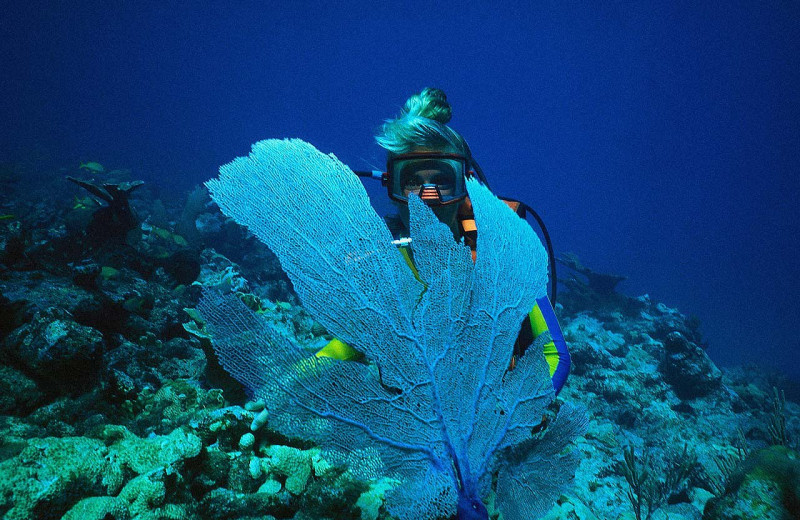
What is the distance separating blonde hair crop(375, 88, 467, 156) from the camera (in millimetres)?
2445

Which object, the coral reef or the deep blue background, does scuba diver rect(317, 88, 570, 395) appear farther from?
the deep blue background

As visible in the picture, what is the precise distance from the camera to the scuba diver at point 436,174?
2314mm

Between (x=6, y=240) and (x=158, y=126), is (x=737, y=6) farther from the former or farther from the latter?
(x=158, y=126)

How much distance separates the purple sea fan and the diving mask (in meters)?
0.72

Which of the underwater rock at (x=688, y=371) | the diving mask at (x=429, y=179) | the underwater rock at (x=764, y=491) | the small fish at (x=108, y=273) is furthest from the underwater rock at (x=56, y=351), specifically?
the underwater rock at (x=688, y=371)

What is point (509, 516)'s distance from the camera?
5.51ft

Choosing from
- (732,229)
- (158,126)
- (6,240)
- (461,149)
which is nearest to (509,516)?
(461,149)

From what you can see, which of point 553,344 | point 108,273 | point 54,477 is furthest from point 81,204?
point 553,344

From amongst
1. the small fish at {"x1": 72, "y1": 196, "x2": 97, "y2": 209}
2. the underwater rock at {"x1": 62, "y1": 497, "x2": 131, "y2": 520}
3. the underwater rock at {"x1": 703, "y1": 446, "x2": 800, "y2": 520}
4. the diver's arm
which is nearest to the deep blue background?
the small fish at {"x1": 72, "y1": 196, "x2": 97, "y2": 209}

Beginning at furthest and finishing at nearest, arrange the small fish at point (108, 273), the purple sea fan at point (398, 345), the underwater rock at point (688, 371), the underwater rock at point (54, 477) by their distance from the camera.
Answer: the underwater rock at point (688, 371), the small fish at point (108, 273), the purple sea fan at point (398, 345), the underwater rock at point (54, 477)

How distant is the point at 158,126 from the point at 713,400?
95.8 m

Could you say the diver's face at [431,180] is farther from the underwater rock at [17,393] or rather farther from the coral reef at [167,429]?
the underwater rock at [17,393]

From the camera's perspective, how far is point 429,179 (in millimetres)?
2645

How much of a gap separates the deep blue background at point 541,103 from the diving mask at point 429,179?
105 ft
